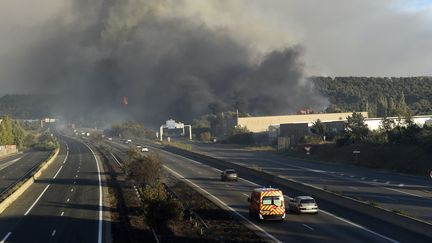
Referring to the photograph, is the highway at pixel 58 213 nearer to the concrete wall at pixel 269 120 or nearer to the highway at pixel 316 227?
the highway at pixel 316 227

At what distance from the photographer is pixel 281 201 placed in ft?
116

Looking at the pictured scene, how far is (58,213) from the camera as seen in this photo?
4447 centimetres

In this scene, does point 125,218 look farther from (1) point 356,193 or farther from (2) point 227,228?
(1) point 356,193

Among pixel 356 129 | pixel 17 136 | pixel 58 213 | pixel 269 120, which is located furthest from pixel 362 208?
pixel 17 136

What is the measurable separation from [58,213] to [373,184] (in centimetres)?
2918

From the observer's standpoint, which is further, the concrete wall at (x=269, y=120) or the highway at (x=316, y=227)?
the concrete wall at (x=269, y=120)

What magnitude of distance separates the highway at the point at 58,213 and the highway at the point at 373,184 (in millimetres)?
19565

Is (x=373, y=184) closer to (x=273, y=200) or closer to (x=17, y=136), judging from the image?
(x=273, y=200)

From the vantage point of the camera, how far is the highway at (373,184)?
134 feet

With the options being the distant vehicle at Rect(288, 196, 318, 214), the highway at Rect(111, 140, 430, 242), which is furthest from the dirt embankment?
the distant vehicle at Rect(288, 196, 318, 214)

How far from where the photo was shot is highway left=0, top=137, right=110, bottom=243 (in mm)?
34406

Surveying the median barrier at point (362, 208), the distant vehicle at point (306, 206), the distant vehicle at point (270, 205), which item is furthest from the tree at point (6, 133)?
the distant vehicle at point (270, 205)

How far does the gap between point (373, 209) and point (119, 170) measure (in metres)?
55.0

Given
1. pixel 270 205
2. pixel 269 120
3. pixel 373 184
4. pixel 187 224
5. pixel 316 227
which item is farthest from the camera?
pixel 269 120
